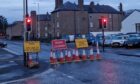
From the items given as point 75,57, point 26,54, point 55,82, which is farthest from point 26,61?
point 55,82

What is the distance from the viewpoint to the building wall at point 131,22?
303 feet

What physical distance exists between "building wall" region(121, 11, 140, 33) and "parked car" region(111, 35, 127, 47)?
31.4m

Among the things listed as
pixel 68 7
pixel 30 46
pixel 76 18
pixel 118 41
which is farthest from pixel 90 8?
pixel 30 46

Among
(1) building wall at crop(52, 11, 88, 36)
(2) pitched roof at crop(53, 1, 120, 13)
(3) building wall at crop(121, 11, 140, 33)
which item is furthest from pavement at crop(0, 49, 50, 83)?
(2) pitched roof at crop(53, 1, 120, 13)

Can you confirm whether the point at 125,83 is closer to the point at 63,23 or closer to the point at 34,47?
the point at 34,47

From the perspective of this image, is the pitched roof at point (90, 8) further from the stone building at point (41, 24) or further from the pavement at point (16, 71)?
the pavement at point (16, 71)

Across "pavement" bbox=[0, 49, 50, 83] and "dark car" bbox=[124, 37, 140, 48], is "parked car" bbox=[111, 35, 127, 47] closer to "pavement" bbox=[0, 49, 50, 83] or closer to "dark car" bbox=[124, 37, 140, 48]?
"dark car" bbox=[124, 37, 140, 48]

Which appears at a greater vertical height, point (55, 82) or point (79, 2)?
point (79, 2)

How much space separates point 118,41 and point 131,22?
33910 millimetres

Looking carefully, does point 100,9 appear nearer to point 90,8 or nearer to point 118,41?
point 90,8

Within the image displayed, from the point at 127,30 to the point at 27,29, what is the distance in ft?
228

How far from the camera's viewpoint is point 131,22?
93.6 meters

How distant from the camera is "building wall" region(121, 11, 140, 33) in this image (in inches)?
3632

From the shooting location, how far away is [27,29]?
26.9 meters
